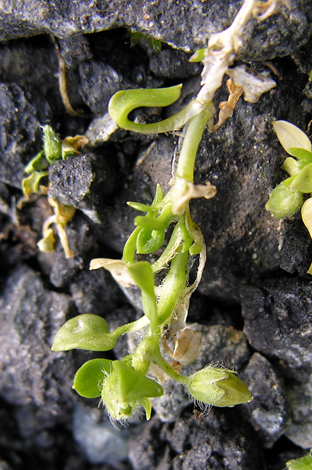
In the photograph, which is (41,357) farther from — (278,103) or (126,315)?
(278,103)

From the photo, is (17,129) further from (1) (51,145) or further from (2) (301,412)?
(2) (301,412)

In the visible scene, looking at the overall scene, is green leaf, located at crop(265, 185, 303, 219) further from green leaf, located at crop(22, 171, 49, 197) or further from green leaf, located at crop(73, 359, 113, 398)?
green leaf, located at crop(22, 171, 49, 197)

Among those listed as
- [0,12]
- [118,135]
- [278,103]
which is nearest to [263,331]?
[278,103]

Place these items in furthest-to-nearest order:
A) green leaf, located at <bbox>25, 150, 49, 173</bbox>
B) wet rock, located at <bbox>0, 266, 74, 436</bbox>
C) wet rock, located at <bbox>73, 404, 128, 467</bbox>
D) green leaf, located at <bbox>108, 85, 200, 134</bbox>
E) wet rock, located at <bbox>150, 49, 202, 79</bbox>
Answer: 1. wet rock, located at <bbox>73, 404, 128, 467</bbox>
2. wet rock, located at <bbox>0, 266, 74, 436</bbox>
3. green leaf, located at <bbox>25, 150, 49, 173</bbox>
4. wet rock, located at <bbox>150, 49, 202, 79</bbox>
5. green leaf, located at <bbox>108, 85, 200, 134</bbox>

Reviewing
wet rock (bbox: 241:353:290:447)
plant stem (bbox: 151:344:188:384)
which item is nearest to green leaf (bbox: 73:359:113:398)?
plant stem (bbox: 151:344:188:384)

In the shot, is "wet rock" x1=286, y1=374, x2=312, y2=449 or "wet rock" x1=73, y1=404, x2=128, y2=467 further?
"wet rock" x1=73, y1=404, x2=128, y2=467

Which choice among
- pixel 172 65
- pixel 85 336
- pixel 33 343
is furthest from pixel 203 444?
pixel 172 65
